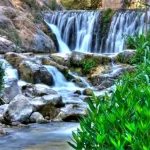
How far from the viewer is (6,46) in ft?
68.9

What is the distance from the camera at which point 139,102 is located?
10.6ft

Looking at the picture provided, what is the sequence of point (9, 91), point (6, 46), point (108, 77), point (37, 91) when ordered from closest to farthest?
point (9, 91), point (37, 91), point (108, 77), point (6, 46)

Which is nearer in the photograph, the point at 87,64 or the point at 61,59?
the point at 87,64

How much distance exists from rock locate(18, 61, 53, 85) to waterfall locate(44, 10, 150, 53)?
26.4 ft

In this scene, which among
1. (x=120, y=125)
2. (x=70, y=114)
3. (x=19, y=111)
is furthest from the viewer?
(x=70, y=114)

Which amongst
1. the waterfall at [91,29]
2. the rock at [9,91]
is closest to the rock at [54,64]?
the rock at [9,91]

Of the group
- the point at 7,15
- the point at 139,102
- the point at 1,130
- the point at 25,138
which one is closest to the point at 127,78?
the point at 139,102

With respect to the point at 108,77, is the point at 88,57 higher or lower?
higher

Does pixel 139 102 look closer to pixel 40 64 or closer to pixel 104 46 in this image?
pixel 40 64

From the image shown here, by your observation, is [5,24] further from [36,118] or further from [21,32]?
[36,118]

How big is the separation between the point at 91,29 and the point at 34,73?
35.1 ft

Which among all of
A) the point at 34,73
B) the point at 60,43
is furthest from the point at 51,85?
the point at 60,43

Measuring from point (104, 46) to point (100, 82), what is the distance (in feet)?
28.8

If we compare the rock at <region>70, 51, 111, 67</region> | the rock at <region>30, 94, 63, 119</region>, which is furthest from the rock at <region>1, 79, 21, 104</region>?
the rock at <region>70, 51, 111, 67</region>
